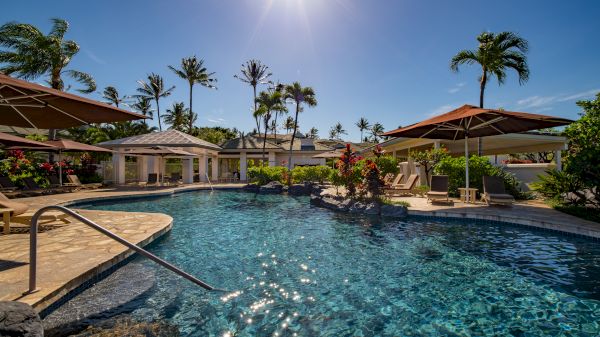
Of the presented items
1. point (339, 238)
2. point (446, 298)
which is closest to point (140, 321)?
point (446, 298)

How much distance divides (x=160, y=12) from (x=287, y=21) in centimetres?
532

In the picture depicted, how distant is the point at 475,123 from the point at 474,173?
2.11 meters

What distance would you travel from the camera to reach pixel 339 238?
6637 mm

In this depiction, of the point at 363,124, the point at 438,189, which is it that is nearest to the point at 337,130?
the point at 363,124

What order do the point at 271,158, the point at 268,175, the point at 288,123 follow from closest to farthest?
1. the point at 268,175
2. the point at 271,158
3. the point at 288,123

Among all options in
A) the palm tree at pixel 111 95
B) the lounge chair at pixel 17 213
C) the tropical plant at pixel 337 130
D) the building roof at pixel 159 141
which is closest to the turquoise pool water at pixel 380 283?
the lounge chair at pixel 17 213

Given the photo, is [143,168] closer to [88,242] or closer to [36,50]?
[36,50]

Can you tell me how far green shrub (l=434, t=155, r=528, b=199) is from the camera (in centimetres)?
1098

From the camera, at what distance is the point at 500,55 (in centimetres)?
1485

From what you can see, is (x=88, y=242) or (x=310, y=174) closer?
(x=88, y=242)

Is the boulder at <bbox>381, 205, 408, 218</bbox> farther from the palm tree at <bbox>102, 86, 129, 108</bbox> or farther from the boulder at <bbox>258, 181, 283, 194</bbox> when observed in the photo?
the palm tree at <bbox>102, 86, 129, 108</bbox>

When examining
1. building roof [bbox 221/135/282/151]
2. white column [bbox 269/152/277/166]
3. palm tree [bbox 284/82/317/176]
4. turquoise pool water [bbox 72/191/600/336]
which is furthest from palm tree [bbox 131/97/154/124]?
turquoise pool water [bbox 72/191/600/336]

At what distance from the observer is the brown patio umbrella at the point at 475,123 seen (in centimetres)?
799

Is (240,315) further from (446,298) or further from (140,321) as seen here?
(446,298)
